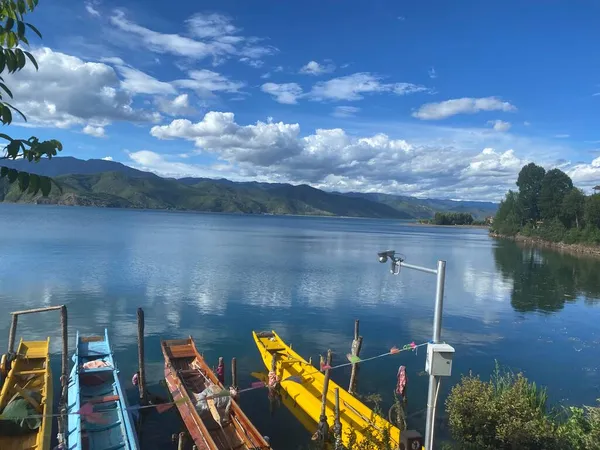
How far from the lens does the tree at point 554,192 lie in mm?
152000

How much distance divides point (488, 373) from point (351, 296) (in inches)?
930

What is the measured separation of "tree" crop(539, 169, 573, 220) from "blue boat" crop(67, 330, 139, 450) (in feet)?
515

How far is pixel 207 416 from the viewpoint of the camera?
69.9 ft

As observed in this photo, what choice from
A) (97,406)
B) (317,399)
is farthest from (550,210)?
(97,406)

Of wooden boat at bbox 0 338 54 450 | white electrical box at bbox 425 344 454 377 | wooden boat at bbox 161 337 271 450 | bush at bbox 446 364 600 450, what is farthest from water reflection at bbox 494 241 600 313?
wooden boat at bbox 0 338 54 450

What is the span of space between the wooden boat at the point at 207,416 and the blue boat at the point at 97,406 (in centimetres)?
251

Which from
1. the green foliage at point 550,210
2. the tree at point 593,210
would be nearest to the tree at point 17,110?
the green foliage at point 550,210

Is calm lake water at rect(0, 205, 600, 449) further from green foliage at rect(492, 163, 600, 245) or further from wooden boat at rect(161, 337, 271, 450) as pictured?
green foliage at rect(492, 163, 600, 245)

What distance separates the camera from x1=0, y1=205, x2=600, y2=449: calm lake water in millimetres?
30391

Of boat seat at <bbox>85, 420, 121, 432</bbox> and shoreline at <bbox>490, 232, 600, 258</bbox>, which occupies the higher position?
shoreline at <bbox>490, 232, 600, 258</bbox>

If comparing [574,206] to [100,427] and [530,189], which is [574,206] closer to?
[530,189]

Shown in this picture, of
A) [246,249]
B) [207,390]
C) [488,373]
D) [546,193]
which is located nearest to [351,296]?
[488,373]

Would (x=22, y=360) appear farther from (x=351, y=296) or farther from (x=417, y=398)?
(x=351, y=296)

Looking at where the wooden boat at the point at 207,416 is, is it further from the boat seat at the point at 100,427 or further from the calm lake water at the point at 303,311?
the boat seat at the point at 100,427
